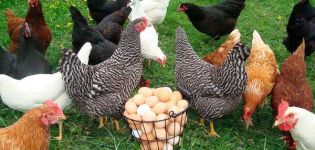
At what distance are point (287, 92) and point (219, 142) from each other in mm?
914

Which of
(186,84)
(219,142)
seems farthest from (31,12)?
(219,142)

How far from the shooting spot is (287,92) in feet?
15.3

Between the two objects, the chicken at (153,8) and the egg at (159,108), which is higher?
the chicken at (153,8)

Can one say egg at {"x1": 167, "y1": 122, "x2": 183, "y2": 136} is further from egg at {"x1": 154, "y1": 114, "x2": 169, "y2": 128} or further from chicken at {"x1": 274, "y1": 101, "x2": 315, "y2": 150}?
chicken at {"x1": 274, "y1": 101, "x2": 315, "y2": 150}

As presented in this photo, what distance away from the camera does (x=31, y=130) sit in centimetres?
367

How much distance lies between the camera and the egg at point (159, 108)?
12.3 feet

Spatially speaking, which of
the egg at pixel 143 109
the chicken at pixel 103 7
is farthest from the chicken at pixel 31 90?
the chicken at pixel 103 7

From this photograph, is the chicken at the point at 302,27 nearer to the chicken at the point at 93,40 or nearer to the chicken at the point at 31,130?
the chicken at the point at 93,40

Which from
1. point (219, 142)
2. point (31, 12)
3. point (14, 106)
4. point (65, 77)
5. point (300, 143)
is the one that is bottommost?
point (219, 142)

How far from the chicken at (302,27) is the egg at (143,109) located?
11.1 ft

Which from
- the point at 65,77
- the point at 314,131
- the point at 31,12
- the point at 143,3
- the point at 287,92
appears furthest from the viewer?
the point at 143,3

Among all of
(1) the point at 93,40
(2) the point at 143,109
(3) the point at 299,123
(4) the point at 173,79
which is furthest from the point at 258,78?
(1) the point at 93,40

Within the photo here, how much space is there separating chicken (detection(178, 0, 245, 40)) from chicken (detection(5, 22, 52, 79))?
277 cm

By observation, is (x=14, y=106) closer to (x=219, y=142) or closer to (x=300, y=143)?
(x=219, y=142)
